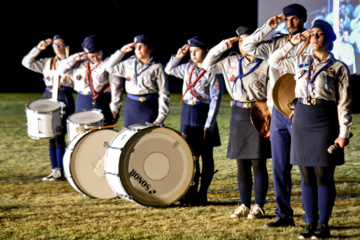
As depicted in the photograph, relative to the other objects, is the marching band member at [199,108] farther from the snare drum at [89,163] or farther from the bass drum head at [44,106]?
the bass drum head at [44,106]

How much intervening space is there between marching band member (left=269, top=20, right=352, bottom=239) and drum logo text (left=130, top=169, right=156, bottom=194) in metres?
1.75

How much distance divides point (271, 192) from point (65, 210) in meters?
2.11

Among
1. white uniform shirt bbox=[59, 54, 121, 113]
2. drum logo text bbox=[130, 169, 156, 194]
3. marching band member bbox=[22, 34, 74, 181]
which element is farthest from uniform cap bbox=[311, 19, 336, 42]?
marching band member bbox=[22, 34, 74, 181]

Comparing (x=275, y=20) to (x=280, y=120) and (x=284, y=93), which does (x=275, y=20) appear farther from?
(x=280, y=120)

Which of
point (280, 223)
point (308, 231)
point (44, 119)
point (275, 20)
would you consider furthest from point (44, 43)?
point (308, 231)

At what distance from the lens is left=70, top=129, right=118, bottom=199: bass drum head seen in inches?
265

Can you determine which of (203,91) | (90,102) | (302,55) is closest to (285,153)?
(302,55)

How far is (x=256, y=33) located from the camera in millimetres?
5285

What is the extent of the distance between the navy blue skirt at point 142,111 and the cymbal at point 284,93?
1.98 metres

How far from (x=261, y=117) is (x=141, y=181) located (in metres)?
1.30

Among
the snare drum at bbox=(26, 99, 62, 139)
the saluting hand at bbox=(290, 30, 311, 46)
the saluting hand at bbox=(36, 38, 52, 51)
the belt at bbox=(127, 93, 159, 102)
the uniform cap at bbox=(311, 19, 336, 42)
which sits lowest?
the snare drum at bbox=(26, 99, 62, 139)

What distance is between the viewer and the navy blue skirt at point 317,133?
4.76 m

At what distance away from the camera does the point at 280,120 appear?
5.30 meters

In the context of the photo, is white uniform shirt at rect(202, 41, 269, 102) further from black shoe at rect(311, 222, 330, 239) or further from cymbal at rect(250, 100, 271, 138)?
black shoe at rect(311, 222, 330, 239)
